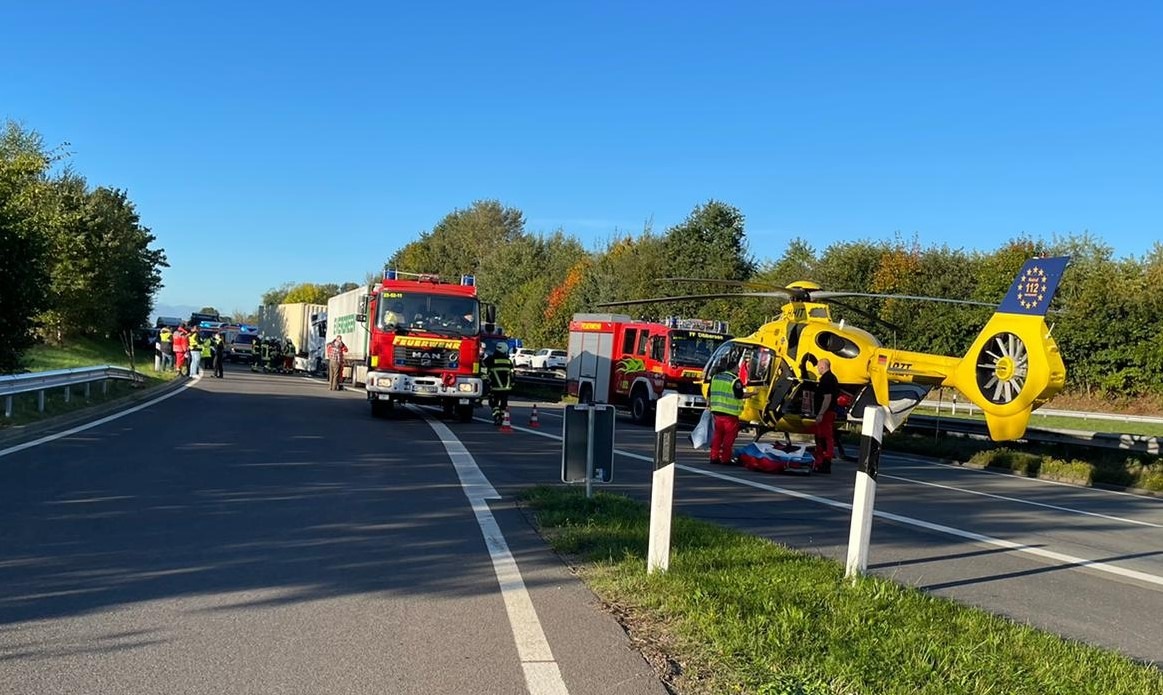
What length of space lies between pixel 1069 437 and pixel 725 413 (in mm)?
8076

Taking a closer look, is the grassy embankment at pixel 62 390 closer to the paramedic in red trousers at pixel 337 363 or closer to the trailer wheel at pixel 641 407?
the paramedic in red trousers at pixel 337 363

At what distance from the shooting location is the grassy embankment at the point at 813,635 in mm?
4914

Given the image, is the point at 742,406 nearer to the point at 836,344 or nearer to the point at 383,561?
the point at 836,344

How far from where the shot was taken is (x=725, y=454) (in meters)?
16.7

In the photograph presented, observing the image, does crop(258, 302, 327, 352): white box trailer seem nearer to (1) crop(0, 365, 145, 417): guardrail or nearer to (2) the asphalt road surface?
(1) crop(0, 365, 145, 417): guardrail

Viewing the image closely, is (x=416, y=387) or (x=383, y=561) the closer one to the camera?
(x=383, y=561)

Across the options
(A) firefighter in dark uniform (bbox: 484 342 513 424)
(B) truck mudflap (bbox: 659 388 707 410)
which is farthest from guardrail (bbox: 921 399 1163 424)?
(A) firefighter in dark uniform (bbox: 484 342 513 424)

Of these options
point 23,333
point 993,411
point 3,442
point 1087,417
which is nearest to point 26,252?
point 23,333

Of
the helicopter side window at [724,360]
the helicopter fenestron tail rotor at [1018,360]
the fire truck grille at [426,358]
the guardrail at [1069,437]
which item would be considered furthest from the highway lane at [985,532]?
the fire truck grille at [426,358]

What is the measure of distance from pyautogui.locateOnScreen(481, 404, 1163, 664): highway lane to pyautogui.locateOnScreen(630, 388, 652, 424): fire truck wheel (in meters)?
8.20

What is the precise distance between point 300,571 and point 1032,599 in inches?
211

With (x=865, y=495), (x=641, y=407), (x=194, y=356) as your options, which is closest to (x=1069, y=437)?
(x=641, y=407)

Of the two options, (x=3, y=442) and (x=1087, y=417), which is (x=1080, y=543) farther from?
(x=1087, y=417)

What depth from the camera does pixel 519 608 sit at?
20.4 ft
